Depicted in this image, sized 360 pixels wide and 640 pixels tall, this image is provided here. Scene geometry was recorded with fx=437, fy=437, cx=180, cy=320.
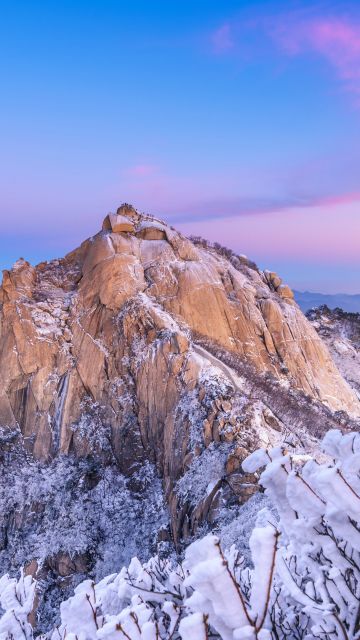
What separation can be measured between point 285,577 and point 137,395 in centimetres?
2503

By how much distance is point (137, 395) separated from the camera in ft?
92.3

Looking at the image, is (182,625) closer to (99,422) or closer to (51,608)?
(51,608)

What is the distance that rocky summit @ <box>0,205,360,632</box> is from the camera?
2228 cm

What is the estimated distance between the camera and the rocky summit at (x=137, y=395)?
2228 cm

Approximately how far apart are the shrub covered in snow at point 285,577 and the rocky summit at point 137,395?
461 inches

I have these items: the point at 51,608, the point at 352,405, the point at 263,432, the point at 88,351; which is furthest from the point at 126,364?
the point at 352,405

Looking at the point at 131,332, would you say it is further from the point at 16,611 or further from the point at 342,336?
the point at 342,336

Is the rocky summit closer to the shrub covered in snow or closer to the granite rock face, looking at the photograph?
the granite rock face

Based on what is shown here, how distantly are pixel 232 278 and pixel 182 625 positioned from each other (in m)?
35.3

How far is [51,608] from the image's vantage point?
21.7 m

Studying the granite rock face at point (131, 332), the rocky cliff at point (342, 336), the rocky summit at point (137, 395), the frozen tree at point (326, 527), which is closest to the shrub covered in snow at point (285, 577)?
the frozen tree at point (326, 527)

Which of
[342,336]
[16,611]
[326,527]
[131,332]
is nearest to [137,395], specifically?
[131,332]

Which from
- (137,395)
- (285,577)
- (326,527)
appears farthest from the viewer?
(137,395)

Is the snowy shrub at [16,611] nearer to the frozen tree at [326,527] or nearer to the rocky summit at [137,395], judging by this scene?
the frozen tree at [326,527]
